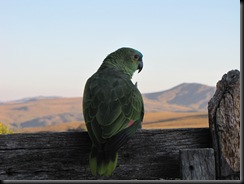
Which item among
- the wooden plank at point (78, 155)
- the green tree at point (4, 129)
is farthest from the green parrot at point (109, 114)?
the green tree at point (4, 129)

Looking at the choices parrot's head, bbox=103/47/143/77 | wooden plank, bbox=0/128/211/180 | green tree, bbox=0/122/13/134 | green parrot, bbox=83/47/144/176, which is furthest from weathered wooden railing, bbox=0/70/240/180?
green tree, bbox=0/122/13/134

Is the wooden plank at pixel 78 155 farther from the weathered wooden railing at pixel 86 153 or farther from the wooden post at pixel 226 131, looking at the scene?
the wooden post at pixel 226 131

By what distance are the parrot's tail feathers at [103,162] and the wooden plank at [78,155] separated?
307mm

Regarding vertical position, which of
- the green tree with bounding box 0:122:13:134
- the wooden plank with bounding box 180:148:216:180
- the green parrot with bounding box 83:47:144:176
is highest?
the green parrot with bounding box 83:47:144:176

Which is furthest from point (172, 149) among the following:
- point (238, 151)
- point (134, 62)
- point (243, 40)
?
point (134, 62)

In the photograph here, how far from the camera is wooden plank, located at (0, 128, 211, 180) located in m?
3.52

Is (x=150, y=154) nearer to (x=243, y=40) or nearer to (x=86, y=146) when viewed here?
(x=86, y=146)

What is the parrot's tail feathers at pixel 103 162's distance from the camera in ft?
10.4

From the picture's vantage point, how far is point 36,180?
11.5ft

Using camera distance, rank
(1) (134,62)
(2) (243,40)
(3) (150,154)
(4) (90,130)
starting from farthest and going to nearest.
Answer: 1. (1) (134,62)
2. (2) (243,40)
3. (3) (150,154)
4. (4) (90,130)

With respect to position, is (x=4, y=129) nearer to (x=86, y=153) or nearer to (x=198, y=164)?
(x=86, y=153)

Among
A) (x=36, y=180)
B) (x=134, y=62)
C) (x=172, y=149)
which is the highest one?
(x=134, y=62)

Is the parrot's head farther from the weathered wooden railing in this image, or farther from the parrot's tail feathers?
the parrot's tail feathers

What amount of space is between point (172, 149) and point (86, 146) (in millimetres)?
717
